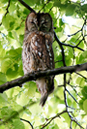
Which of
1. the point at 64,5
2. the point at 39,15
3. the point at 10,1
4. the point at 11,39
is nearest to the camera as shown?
the point at 64,5

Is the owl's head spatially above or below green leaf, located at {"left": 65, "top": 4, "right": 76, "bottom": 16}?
below

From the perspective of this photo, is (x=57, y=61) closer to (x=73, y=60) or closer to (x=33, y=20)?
(x=73, y=60)

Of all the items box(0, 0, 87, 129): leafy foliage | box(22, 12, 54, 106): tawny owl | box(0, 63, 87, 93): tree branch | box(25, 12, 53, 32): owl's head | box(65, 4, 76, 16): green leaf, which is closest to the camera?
box(0, 63, 87, 93): tree branch

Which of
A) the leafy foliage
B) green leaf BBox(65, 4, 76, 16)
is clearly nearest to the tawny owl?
the leafy foliage

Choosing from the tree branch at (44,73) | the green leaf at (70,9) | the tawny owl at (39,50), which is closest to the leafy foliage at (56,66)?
the green leaf at (70,9)

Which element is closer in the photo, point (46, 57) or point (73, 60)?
point (46, 57)

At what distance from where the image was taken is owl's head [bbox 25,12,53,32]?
8.35 ft

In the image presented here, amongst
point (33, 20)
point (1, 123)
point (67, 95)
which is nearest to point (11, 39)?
point (33, 20)

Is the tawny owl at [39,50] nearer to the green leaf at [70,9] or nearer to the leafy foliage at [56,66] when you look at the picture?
the leafy foliage at [56,66]

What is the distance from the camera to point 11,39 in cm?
291

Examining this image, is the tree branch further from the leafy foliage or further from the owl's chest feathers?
the owl's chest feathers

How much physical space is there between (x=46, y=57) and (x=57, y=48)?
556 millimetres

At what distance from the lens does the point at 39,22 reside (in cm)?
261

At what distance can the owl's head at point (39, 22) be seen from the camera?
100 inches
